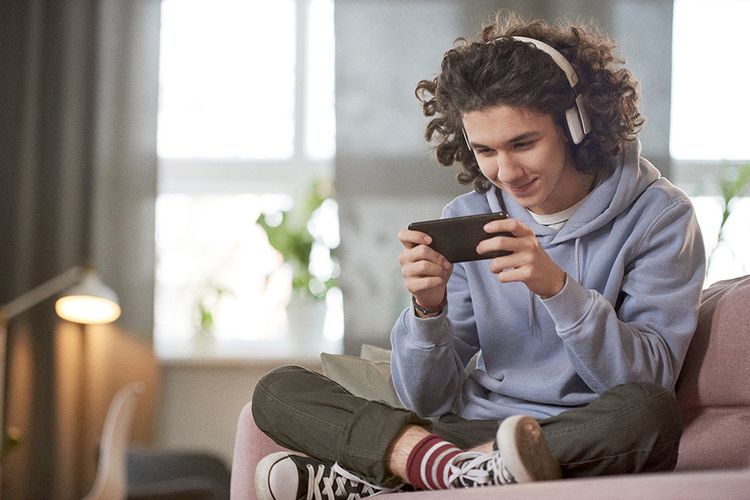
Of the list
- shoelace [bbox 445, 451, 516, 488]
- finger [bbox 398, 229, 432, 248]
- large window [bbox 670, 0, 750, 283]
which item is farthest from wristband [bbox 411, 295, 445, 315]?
large window [bbox 670, 0, 750, 283]

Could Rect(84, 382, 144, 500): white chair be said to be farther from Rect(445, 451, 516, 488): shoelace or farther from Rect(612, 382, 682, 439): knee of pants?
Rect(612, 382, 682, 439): knee of pants

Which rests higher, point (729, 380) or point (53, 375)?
point (729, 380)

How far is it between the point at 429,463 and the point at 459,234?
13.3 inches

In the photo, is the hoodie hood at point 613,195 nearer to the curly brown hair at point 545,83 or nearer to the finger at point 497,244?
the curly brown hair at point 545,83

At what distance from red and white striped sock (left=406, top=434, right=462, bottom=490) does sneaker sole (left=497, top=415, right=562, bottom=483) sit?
129 mm

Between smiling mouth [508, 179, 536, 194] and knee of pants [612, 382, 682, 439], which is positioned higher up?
smiling mouth [508, 179, 536, 194]

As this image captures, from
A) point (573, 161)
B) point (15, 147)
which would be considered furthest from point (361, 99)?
point (573, 161)

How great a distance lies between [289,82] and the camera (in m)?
3.78

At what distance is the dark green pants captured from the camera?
1.20m

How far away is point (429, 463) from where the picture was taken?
1.22 m

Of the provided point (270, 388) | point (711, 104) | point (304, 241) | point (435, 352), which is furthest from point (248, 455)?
point (711, 104)

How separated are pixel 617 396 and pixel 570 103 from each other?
498 millimetres

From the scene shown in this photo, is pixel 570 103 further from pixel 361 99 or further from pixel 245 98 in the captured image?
pixel 245 98

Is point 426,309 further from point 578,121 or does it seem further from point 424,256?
point 578,121
